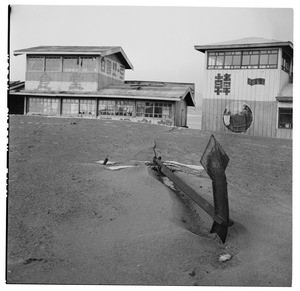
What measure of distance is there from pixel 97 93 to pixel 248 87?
Result: 463cm

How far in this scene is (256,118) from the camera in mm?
8695

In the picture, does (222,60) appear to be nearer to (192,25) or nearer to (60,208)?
(192,25)

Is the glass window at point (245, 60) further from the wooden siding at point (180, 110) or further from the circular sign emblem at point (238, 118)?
the wooden siding at point (180, 110)

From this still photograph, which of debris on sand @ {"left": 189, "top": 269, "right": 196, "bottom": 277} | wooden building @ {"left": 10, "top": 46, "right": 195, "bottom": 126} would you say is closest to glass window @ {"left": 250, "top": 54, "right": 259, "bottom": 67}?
wooden building @ {"left": 10, "top": 46, "right": 195, "bottom": 126}

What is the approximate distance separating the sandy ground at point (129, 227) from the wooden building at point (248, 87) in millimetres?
2200

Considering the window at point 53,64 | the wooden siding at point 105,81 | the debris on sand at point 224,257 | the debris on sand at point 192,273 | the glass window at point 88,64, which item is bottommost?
the debris on sand at point 192,273

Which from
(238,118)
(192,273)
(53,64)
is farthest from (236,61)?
(192,273)

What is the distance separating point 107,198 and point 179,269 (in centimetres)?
138

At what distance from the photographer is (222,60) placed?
10680 millimetres

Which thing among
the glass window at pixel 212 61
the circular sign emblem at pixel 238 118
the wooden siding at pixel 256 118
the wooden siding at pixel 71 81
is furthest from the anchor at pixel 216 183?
the glass window at pixel 212 61

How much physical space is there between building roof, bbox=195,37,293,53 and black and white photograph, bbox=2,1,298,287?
0.35 ft

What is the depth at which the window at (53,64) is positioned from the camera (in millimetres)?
9778

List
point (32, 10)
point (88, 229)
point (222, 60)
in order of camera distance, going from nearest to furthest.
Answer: point (88, 229)
point (32, 10)
point (222, 60)

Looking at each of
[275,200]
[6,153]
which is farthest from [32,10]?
[275,200]
